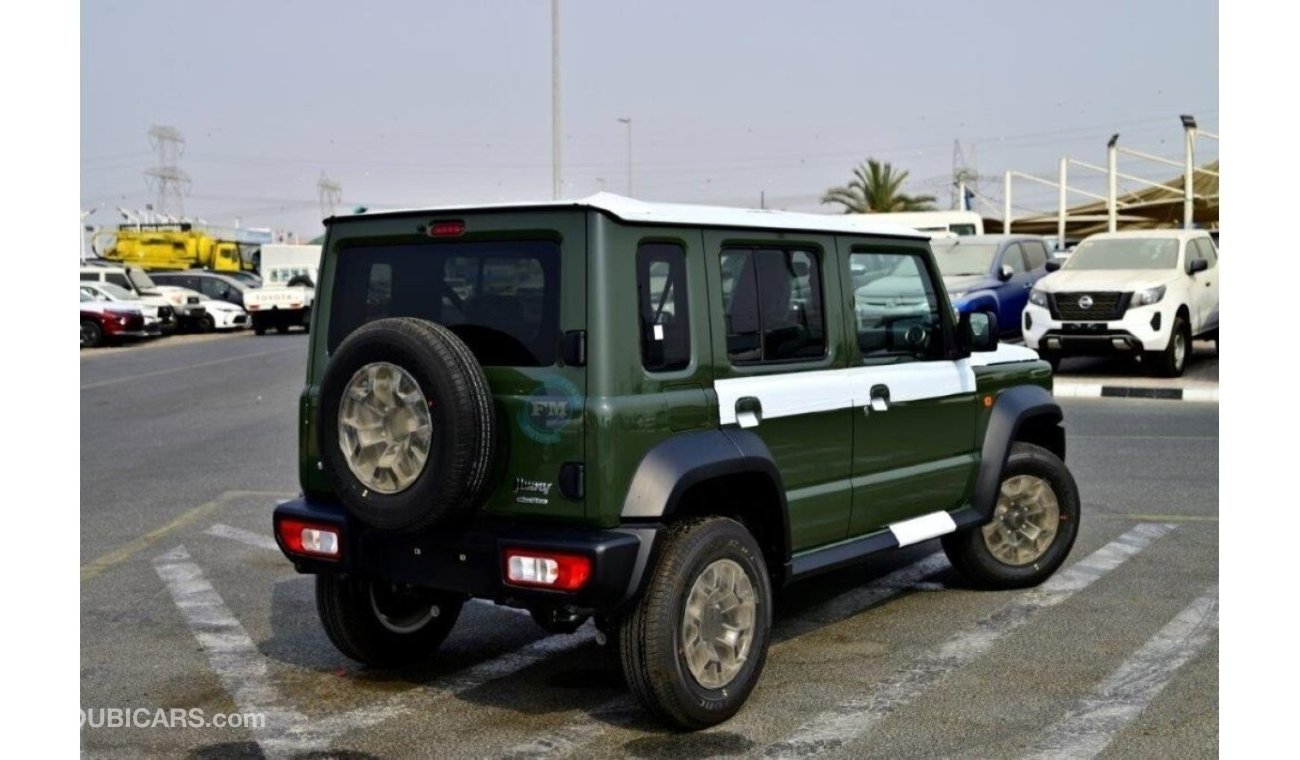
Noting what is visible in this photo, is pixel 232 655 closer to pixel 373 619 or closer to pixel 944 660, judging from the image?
pixel 373 619

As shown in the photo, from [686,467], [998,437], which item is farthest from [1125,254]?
[686,467]

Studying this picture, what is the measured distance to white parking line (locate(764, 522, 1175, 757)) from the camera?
16.2ft

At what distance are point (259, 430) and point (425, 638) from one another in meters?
8.74

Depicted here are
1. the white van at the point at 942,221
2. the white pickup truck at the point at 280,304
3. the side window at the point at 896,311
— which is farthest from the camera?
the white pickup truck at the point at 280,304

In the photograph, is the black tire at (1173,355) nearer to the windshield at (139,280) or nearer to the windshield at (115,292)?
the windshield at (115,292)

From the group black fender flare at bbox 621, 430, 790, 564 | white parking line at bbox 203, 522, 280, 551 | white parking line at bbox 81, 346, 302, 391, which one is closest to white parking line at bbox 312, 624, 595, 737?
black fender flare at bbox 621, 430, 790, 564

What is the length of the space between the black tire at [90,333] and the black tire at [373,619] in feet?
87.6

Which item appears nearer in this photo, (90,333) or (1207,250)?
(1207,250)

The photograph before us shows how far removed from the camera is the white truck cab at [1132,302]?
17375 millimetres

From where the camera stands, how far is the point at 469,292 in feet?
17.2

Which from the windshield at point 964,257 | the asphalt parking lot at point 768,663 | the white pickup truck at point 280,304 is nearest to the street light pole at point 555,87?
the white pickup truck at point 280,304

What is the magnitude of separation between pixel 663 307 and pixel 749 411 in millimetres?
545

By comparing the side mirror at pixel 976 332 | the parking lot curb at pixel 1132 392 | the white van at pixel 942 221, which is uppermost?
the white van at pixel 942 221
